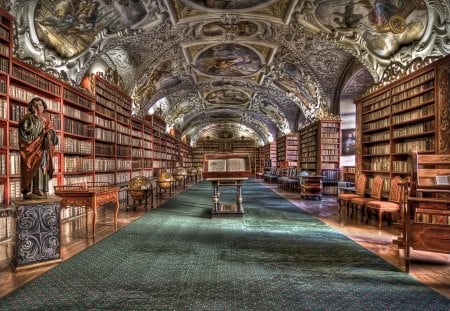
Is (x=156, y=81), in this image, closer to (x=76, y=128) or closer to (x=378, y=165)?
(x=76, y=128)

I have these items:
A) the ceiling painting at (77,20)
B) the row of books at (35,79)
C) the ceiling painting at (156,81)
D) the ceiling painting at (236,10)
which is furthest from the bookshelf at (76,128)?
the ceiling painting at (236,10)

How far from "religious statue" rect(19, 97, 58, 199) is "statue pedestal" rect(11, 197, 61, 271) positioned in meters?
0.24

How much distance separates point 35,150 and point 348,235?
237 inches

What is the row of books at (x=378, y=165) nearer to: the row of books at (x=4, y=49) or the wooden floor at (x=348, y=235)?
the wooden floor at (x=348, y=235)

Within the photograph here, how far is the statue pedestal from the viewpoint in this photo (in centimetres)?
417

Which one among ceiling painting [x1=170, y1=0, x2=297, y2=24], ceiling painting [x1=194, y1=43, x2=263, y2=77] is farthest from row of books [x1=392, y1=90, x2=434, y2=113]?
ceiling painting [x1=194, y1=43, x2=263, y2=77]

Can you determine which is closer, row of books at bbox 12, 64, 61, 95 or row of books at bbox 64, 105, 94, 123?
row of books at bbox 12, 64, 61, 95

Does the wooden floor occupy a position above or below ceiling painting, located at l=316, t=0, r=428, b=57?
below

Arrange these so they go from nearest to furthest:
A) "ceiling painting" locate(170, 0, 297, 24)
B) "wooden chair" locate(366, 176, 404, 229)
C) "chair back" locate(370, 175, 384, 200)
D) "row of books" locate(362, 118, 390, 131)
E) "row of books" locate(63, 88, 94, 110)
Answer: "wooden chair" locate(366, 176, 404, 229) → "chair back" locate(370, 175, 384, 200) → "row of books" locate(63, 88, 94, 110) → "row of books" locate(362, 118, 390, 131) → "ceiling painting" locate(170, 0, 297, 24)

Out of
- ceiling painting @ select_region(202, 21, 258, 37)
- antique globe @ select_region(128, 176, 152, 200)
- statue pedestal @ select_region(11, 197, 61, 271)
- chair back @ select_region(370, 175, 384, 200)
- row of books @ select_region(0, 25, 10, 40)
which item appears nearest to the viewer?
statue pedestal @ select_region(11, 197, 61, 271)

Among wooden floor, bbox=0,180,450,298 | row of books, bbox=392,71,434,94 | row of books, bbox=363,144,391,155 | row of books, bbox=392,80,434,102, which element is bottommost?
wooden floor, bbox=0,180,450,298

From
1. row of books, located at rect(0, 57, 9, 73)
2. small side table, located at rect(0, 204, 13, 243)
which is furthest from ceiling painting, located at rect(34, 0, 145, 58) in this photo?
small side table, located at rect(0, 204, 13, 243)

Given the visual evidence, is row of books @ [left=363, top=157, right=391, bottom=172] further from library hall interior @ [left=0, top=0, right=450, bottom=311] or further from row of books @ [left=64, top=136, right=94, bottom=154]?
row of books @ [left=64, top=136, right=94, bottom=154]

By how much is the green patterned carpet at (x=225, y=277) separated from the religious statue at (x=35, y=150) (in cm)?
128
